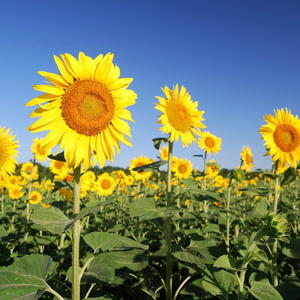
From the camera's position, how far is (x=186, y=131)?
3.26 m

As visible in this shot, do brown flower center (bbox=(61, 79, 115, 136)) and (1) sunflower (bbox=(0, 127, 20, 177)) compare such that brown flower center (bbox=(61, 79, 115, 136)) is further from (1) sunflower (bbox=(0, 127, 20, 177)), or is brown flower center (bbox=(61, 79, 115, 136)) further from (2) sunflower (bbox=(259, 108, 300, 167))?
(2) sunflower (bbox=(259, 108, 300, 167))

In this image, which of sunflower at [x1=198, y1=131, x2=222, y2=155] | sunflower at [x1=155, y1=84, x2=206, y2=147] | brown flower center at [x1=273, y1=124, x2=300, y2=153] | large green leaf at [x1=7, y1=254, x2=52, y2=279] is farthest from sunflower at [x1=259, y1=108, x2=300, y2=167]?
large green leaf at [x1=7, y1=254, x2=52, y2=279]

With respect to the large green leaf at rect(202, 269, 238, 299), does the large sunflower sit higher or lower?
higher

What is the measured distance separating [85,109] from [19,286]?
1.13 meters

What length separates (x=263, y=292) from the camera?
1.79 meters

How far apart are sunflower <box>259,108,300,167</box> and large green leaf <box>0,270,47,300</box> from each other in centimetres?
293

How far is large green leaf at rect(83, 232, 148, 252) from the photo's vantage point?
197cm

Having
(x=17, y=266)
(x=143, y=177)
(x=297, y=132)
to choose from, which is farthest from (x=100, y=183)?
(x=17, y=266)

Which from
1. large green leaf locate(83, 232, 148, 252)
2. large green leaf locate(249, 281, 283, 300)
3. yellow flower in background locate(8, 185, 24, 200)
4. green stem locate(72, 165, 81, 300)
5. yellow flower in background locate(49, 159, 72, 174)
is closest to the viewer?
large green leaf locate(249, 281, 283, 300)

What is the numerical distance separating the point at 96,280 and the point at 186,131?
1.81 m

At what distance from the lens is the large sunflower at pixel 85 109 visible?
1.82 meters

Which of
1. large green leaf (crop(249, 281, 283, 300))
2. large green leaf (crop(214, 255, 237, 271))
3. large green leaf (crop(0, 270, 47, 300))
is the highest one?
large green leaf (crop(214, 255, 237, 271))

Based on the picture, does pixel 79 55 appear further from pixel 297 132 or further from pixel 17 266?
pixel 297 132

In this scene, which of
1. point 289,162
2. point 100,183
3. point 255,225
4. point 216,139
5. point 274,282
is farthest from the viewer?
point 100,183
